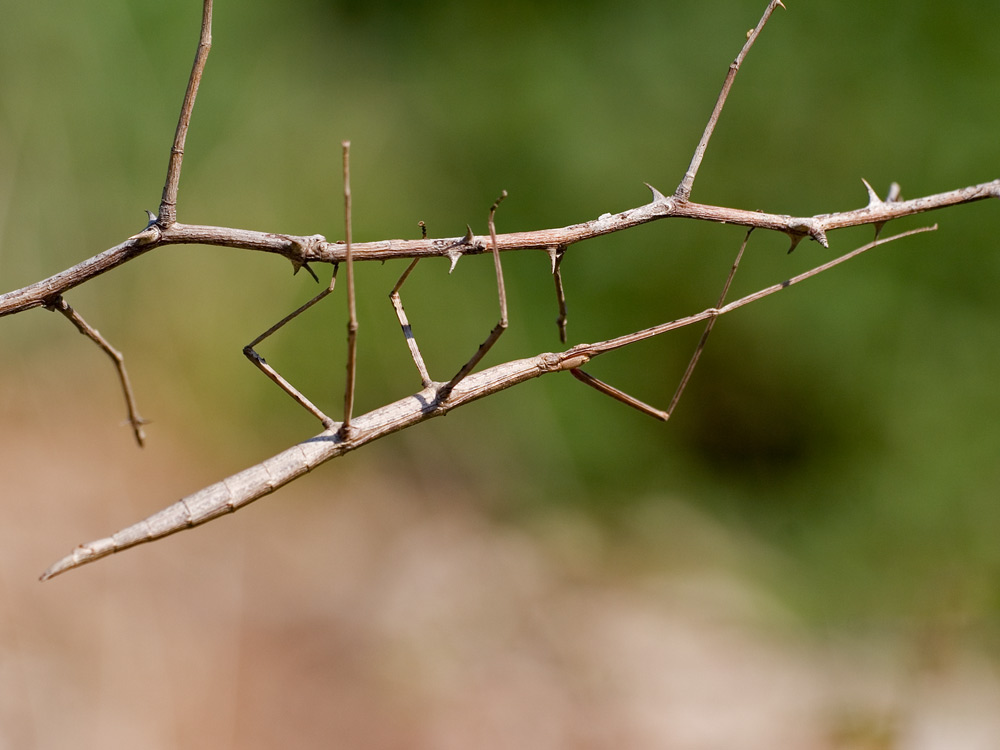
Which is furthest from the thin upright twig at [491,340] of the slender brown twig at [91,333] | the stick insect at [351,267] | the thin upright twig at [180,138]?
the slender brown twig at [91,333]

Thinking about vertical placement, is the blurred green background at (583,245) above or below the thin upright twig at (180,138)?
above

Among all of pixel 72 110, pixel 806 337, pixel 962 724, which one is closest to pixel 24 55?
pixel 72 110

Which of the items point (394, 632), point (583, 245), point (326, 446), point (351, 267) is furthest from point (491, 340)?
point (583, 245)

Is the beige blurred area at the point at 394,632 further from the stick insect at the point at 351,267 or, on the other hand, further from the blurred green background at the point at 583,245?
the stick insect at the point at 351,267

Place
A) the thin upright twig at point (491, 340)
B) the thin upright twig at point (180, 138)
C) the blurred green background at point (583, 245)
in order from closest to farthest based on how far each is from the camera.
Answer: the thin upright twig at point (180, 138) < the thin upright twig at point (491, 340) < the blurred green background at point (583, 245)

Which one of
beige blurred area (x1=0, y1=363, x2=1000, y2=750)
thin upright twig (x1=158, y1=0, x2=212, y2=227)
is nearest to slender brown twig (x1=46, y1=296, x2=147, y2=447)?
thin upright twig (x1=158, y1=0, x2=212, y2=227)

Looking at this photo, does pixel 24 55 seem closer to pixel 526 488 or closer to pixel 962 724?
pixel 526 488

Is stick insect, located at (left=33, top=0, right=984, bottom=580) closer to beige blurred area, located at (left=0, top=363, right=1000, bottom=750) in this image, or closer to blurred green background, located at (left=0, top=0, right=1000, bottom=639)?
beige blurred area, located at (left=0, top=363, right=1000, bottom=750)
